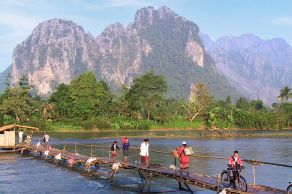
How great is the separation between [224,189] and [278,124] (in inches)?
3916

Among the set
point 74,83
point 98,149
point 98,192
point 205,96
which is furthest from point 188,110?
point 98,192

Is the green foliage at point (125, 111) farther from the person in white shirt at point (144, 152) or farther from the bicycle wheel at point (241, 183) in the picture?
the bicycle wheel at point (241, 183)

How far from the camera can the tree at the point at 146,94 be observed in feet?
371

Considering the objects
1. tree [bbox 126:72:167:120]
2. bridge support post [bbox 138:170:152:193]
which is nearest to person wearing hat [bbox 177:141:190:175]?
bridge support post [bbox 138:170:152:193]

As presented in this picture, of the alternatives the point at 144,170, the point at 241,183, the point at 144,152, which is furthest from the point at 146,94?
the point at 241,183

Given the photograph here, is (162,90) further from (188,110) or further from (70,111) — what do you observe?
(70,111)

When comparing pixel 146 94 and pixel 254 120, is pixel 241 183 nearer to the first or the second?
pixel 254 120

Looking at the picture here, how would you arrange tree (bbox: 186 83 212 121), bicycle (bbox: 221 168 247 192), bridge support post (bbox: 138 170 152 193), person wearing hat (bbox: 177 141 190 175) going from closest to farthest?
1. bicycle (bbox: 221 168 247 192)
2. person wearing hat (bbox: 177 141 190 175)
3. bridge support post (bbox: 138 170 152 193)
4. tree (bbox: 186 83 212 121)

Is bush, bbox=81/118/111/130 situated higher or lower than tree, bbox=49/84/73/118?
lower

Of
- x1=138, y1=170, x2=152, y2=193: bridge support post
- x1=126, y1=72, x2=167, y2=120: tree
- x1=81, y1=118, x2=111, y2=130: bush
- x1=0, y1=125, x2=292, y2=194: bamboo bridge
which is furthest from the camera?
x1=126, y1=72, x2=167, y2=120: tree

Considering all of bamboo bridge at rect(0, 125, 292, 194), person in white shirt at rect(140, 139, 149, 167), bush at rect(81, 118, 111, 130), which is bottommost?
bamboo bridge at rect(0, 125, 292, 194)

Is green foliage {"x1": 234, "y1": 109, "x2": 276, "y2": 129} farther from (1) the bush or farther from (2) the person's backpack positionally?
(2) the person's backpack

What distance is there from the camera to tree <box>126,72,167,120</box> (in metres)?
113

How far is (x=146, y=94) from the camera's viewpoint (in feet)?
→ 385
